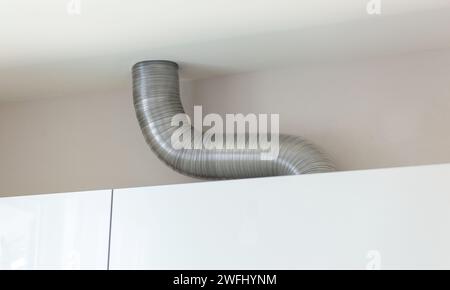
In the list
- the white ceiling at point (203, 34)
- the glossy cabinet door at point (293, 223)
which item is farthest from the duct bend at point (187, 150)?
the glossy cabinet door at point (293, 223)

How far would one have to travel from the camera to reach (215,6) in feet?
4.13

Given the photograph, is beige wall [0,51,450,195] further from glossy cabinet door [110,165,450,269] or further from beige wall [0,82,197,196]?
glossy cabinet door [110,165,450,269]

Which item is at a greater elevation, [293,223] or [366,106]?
[366,106]

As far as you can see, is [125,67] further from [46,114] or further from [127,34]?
[46,114]

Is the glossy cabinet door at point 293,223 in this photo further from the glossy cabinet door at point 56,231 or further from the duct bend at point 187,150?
the duct bend at point 187,150

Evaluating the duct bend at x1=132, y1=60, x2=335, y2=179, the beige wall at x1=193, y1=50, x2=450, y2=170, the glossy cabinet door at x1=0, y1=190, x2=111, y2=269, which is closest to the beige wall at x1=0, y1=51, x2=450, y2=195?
the beige wall at x1=193, y1=50, x2=450, y2=170

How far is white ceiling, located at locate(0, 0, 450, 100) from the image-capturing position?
1.26 meters

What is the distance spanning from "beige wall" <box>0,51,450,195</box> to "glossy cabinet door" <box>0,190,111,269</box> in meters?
0.32

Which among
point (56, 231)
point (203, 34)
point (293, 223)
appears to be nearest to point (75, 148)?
point (56, 231)

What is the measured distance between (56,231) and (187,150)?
1.22 feet

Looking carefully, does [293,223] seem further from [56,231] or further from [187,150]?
[56,231]

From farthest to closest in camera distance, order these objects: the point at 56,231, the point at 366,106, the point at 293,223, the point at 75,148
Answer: the point at 75,148
the point at 366,106
the point at 56,231
the point at 293,223

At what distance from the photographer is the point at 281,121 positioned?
1.57 m

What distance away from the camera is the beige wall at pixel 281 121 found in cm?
145
